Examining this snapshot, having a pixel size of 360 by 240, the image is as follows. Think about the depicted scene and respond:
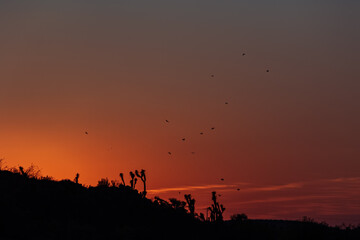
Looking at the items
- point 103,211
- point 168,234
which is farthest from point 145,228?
point 103,211

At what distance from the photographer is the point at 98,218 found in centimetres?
3102

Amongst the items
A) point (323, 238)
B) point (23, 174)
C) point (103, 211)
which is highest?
point (23, 174)

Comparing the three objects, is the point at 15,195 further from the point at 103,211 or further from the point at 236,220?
the point at 236,220

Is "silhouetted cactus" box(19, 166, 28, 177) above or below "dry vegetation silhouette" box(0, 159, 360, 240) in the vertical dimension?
above

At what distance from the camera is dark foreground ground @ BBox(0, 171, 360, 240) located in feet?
90.9

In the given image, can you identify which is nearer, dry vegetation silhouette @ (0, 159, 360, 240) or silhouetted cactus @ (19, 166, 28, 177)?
dry vegetation silhouette @ (0, 159, 360, 240)

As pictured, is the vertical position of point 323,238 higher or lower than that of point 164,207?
lower

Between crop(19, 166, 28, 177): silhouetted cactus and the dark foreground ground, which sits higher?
crop(19, 166, 28, 177): silhouetted cactus

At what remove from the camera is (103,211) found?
3197 cm

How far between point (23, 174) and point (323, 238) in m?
18.6

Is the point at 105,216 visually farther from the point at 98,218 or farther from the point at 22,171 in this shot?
the point at 22,171

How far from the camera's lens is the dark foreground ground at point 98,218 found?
27719 mm

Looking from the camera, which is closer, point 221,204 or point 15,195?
point 221,204

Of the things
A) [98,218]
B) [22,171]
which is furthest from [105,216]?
[22,171]
